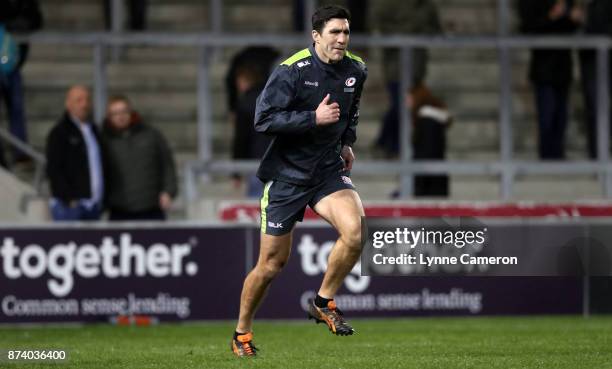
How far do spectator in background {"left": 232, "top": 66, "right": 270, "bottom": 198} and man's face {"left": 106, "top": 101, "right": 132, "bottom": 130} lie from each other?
3.80ft

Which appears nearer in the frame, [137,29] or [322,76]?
[322,76]

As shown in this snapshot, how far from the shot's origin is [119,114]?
16.3 metres

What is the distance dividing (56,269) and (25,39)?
246 centimetres

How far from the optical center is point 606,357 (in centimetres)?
1117

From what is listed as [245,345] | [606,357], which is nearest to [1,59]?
[245,345]

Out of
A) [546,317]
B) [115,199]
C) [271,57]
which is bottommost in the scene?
[546,317]

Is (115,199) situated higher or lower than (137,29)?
lower

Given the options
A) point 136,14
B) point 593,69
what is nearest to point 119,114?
point 136,14

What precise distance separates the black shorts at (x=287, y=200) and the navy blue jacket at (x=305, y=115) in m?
0.05

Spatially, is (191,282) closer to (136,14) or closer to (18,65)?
(18,65)

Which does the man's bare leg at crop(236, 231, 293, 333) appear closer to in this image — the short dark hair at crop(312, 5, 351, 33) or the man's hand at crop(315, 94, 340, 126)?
the man's hand at crop(315, 94, 340, 126)

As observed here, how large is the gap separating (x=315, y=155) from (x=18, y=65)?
6795 millimetres

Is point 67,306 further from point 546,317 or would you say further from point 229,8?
point 229,8

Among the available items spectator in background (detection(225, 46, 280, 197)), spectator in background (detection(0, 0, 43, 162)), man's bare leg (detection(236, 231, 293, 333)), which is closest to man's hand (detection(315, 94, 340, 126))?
man's bare leg (detection(236, 231, 293, 333))
